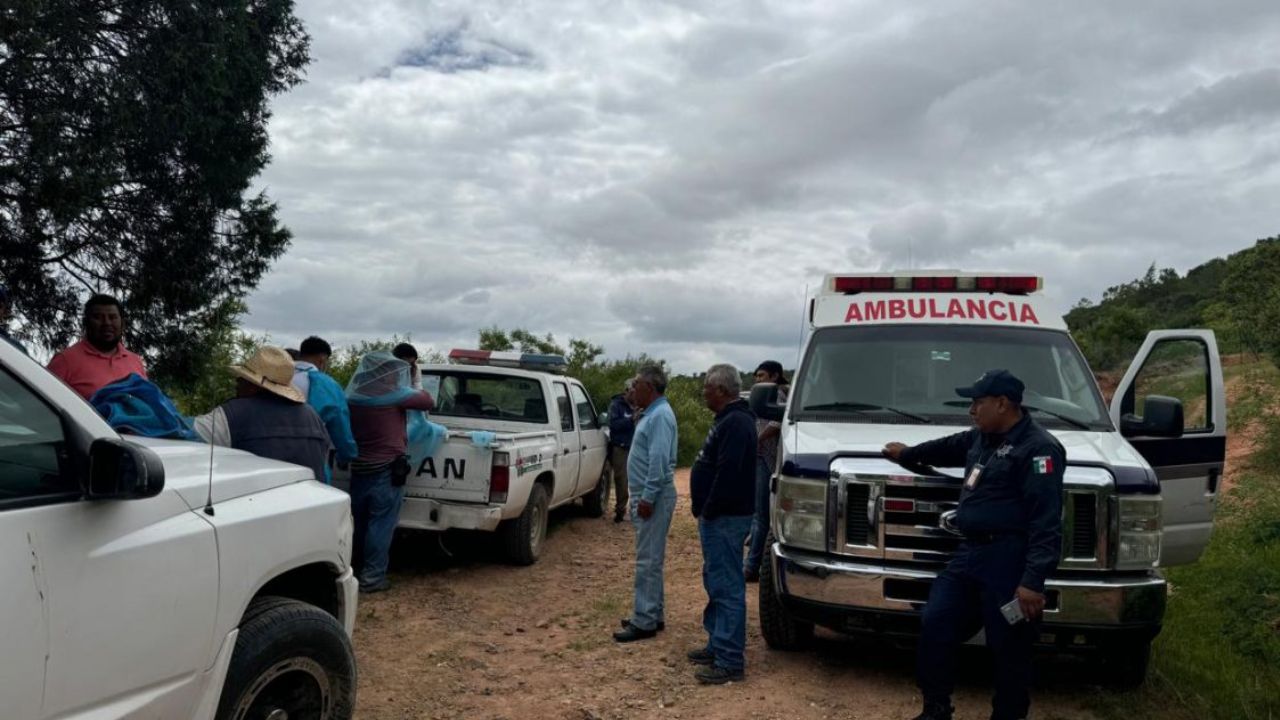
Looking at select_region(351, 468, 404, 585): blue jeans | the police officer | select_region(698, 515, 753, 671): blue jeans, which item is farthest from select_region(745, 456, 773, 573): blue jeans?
the police officer

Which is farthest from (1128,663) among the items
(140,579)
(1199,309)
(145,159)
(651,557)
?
(1199,309)

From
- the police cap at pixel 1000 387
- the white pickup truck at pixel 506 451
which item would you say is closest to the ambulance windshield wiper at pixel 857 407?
the police cap at pixel 1000 387

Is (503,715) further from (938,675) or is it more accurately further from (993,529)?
(993,529)

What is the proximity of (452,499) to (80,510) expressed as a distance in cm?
514

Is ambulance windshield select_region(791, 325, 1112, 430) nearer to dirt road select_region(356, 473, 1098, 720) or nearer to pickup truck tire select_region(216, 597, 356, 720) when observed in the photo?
dirt road select_region(356, 473, 1098, 720)

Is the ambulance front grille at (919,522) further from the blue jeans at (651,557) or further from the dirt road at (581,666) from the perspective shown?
the blue jeans at (651,557)

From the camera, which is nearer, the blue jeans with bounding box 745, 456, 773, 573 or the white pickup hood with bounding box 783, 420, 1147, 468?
the white pickup hood with bounding box 783, 420, 1147, 468

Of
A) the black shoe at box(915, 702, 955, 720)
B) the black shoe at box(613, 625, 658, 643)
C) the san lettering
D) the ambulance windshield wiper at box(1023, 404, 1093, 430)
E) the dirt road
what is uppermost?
the ambulance windshield wiper at box(1023, 404, 1093, 430)

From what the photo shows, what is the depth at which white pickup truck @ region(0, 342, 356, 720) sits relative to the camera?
2.39 metres

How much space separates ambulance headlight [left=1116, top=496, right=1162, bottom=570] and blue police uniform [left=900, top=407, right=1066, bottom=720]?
747 mm

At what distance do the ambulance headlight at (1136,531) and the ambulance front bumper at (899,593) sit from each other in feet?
0.28

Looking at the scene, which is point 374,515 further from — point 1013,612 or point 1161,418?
point 1161,418

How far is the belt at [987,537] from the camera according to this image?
4.26 meters

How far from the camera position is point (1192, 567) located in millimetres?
8219
